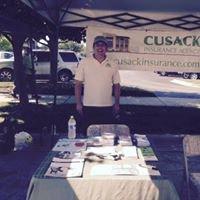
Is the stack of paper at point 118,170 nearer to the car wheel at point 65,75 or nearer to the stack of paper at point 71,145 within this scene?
the stack of paper at point 71,145

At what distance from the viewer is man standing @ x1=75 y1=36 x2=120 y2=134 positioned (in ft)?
25.8

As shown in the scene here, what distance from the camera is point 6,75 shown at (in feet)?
99.6

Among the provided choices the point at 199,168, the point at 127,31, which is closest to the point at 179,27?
the point at 127,31

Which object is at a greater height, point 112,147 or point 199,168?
point 112,147

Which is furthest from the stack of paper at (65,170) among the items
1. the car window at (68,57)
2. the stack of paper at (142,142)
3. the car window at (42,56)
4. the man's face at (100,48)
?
the car window at (68,57)

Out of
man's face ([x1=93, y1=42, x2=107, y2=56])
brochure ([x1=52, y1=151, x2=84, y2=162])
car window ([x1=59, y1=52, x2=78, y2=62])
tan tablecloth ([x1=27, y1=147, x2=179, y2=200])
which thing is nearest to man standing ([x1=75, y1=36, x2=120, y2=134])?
man's face ([x1=93, y1=42, x2=107, y2=56])

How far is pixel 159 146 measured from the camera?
10430mm

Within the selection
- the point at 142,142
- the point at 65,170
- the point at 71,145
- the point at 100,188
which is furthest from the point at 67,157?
the point at 142,142

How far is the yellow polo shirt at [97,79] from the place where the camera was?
7.88m

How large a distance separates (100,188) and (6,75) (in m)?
26.9

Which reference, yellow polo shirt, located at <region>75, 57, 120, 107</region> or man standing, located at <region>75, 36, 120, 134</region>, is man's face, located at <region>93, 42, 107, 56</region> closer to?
man standing, located at <region>75, 36, 120, 134</region>

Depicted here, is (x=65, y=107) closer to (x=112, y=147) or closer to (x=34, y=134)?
(x=34, y=134)

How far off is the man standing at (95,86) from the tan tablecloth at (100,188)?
386 cm

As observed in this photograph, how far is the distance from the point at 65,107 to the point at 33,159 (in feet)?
24.7
